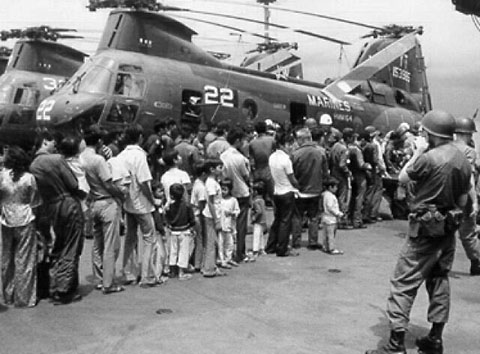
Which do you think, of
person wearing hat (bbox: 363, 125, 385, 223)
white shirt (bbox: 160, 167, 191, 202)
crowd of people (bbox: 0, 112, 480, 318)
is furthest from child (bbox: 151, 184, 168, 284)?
person wearing hat (bbox: 363, 125, 385, 223)

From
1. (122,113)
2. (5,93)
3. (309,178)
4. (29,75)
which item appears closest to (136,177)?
(309,178)

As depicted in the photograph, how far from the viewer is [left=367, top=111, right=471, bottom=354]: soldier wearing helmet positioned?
4609 mm

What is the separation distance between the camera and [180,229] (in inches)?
271

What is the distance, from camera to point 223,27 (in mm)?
14789

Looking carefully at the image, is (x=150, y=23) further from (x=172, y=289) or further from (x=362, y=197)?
(x=172, y=289)

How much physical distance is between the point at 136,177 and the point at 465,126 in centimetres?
417

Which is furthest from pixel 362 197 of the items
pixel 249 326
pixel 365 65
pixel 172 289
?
pixel 365 65

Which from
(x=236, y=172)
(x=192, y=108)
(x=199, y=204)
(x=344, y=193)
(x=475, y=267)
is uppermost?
(x=192, y=108)

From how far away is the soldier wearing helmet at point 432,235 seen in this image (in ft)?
15.1

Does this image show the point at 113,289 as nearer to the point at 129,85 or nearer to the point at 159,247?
the point at 159,247

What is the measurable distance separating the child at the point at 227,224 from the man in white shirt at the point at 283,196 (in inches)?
34.8

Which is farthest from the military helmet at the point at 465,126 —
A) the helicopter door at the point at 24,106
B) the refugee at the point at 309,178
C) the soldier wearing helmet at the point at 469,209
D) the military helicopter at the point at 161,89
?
the helicopter door at the point at 24,106

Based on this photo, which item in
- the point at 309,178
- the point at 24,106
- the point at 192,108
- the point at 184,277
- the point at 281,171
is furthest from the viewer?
the point at 24,106

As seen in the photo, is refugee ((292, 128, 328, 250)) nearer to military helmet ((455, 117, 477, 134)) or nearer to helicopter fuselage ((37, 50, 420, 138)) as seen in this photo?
military helmet ((455, 117, 477, 134))
